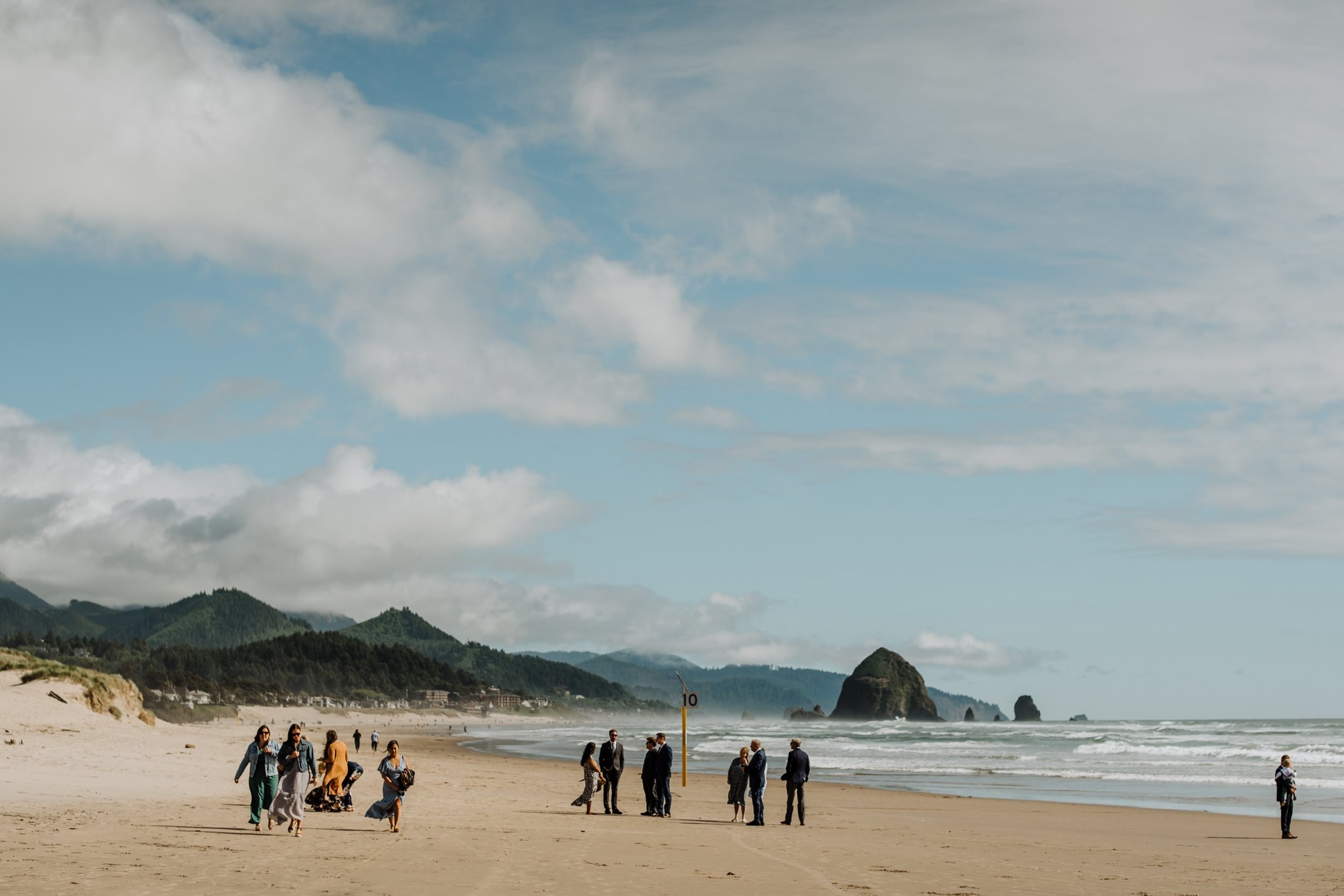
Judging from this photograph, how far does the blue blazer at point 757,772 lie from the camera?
24.0 m

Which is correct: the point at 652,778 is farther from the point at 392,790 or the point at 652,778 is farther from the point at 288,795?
the point at 288,795

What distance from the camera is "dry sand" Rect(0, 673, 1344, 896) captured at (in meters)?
14.8

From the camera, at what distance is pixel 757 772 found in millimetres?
24156

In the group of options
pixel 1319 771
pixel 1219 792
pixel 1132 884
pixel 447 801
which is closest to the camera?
pixel 1132 884

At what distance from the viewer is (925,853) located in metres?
20.1

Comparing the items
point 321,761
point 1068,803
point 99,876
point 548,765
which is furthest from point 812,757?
point 99,876

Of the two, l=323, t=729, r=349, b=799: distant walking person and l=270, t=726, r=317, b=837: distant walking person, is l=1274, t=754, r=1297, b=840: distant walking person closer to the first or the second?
l=323, t=729, r=349, b=799: distant walking person

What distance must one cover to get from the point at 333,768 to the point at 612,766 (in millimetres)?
5893

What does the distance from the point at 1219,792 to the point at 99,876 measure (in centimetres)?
3444

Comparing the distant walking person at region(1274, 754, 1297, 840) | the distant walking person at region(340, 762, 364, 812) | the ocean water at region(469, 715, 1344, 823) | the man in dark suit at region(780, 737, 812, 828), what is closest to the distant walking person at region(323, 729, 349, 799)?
the distant walking person at region(340, 762, 364, 812)

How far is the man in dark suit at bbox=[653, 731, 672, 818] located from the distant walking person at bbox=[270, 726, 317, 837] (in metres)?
8.14

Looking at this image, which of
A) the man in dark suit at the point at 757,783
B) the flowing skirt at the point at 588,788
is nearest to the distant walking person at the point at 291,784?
the flowing skirt at the point at 588,788

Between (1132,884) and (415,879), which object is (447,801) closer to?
(415,879)

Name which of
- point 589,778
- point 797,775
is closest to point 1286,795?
point 797,775
